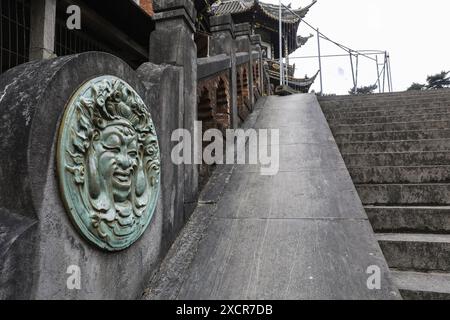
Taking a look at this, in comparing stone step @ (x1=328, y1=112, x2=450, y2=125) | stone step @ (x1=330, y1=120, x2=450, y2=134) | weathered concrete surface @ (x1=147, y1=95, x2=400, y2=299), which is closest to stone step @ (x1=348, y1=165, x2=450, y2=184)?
weathered concrete surface @ (x1=147, y1=95, x2=400, y2=299)

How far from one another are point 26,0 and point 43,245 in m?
5.16

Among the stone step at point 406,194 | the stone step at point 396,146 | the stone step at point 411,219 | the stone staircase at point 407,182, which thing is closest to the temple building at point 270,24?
the stone staircase at point 407,182

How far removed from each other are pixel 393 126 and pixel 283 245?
3.40m

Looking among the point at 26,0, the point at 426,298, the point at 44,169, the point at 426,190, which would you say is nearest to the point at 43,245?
the point at 44,169

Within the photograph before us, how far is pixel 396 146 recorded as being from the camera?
3.84 m

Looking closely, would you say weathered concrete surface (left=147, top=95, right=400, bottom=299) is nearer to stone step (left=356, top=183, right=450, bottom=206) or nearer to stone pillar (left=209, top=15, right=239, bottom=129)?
stone step (left=356, top=183, right=450, bottom=206)

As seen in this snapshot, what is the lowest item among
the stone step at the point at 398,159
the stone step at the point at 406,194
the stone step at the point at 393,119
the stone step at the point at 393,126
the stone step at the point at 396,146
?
the stone step at the point at 406,194

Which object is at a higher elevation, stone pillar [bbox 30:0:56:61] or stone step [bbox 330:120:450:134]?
stone pillar [bbox 30:0:56:61]

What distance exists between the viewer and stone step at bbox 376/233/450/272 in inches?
84.9

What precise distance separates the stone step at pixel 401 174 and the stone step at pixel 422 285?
122cm

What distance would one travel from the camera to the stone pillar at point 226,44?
4160 millimetres

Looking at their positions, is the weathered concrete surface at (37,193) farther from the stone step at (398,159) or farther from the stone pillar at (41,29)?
the stone pillar at (41,29)

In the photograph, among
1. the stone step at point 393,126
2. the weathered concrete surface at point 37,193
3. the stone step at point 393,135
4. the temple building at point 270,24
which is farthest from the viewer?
the temple building at point 270,24

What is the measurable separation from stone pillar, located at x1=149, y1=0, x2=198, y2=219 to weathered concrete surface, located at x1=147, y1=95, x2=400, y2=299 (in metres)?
0.32
